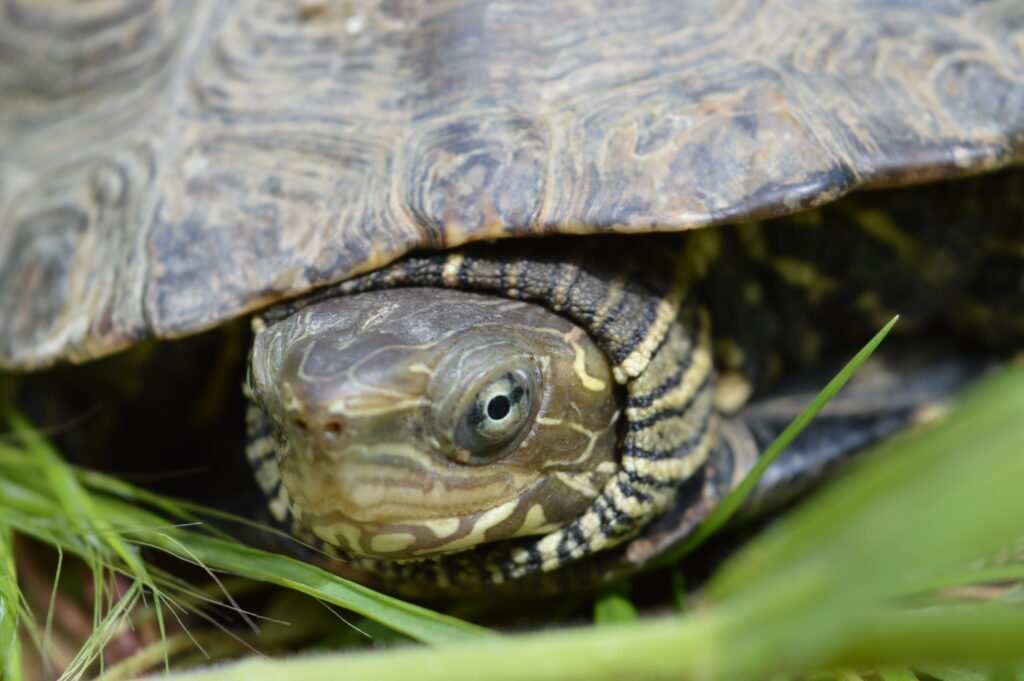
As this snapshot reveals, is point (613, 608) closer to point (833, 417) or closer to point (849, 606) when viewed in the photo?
point (833, 417)

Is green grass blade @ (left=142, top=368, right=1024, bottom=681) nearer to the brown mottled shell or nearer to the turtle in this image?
the turtle

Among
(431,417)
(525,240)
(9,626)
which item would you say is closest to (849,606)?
(431,417)

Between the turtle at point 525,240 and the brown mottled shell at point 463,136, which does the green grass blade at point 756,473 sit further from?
the brown mottled shell at point 463,136

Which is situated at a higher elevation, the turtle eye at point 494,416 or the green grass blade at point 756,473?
the turtle eye at point 494,416

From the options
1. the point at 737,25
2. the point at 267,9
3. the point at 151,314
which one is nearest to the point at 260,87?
the point at 267,9

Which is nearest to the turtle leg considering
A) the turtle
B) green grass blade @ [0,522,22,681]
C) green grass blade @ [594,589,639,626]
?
the turtle

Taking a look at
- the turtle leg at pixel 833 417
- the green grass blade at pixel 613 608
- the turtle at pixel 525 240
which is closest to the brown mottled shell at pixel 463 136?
the turtle at pixel 525 240
